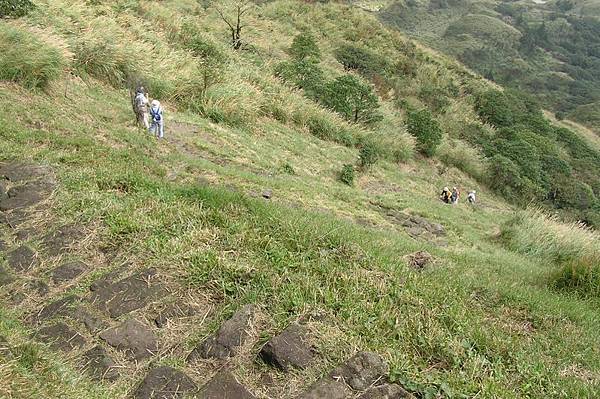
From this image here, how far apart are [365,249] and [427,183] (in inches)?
456

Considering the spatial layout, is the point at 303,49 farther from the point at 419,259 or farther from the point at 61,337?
the point at 61,337

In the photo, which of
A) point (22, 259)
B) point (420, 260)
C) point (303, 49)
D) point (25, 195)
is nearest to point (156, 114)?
point (25, 195)

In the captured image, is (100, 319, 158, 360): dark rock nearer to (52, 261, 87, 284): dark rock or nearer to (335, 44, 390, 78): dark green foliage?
(52, 261, 87, 284): dark rock

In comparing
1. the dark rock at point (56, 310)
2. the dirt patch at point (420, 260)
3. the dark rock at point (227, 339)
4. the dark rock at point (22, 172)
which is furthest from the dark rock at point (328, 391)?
the dark rock at point (22, 172)

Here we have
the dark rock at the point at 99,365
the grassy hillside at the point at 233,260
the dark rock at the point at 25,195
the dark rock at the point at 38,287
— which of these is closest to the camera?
the dark rock at the point at 99,365

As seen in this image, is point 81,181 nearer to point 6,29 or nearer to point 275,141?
point 6,29

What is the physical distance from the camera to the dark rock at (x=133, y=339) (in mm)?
3318

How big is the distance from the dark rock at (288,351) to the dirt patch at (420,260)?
2.00 m

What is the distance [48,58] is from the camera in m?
8.99

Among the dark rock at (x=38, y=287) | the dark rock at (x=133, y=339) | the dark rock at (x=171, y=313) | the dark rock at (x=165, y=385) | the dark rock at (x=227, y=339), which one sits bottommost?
the dark rock at (x=38, y=287)

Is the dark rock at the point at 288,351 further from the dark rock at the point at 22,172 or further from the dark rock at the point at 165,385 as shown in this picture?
the dark rock at the point at 22,172

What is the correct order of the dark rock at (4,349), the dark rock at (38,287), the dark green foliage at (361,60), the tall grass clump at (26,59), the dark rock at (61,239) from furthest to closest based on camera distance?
the dark green foliage at (361,60) → the tall grass clump at (26,59) → the dark rock at (61,239) → the dark rock at (38,287) → the dark rock at (4,349)

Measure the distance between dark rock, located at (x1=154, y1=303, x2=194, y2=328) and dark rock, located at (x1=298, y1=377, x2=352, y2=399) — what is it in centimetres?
121

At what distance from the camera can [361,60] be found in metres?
25.9
